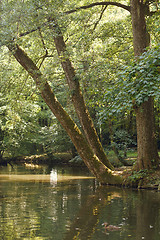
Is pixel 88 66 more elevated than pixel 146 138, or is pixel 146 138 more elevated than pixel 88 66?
pixel 88 66

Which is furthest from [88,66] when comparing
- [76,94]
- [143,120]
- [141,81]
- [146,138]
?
[141,81]

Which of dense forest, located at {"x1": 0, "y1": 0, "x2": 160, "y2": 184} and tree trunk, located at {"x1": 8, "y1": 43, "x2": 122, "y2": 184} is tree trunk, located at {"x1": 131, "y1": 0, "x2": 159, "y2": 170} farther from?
tree trunk, located at {"x1": 8, "y1": 43, "x2": 122, "y2": 184}

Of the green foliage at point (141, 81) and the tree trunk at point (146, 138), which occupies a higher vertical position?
the green foliage at point (141, 81)

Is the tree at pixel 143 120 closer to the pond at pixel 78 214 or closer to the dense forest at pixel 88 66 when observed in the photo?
the dense forest at pixel 88 66

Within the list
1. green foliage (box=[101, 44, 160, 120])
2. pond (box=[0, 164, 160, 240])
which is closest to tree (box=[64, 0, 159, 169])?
pond (box=[0, 164, 160, 240])

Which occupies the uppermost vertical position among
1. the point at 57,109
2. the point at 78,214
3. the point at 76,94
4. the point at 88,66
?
the point at 88,66

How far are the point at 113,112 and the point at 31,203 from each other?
309 centimetres

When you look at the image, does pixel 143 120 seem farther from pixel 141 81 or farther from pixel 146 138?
pixel 141 81

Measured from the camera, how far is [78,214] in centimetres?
679

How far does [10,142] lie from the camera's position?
25.8 meters

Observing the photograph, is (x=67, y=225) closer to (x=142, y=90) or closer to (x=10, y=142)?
(x=142, y=90)

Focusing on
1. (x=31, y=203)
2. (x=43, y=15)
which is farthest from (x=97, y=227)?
(x=43, y=15)

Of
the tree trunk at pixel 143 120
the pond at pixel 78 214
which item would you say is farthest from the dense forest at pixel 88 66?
the pond at pixel 78 214

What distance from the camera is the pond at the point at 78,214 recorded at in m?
5.22
